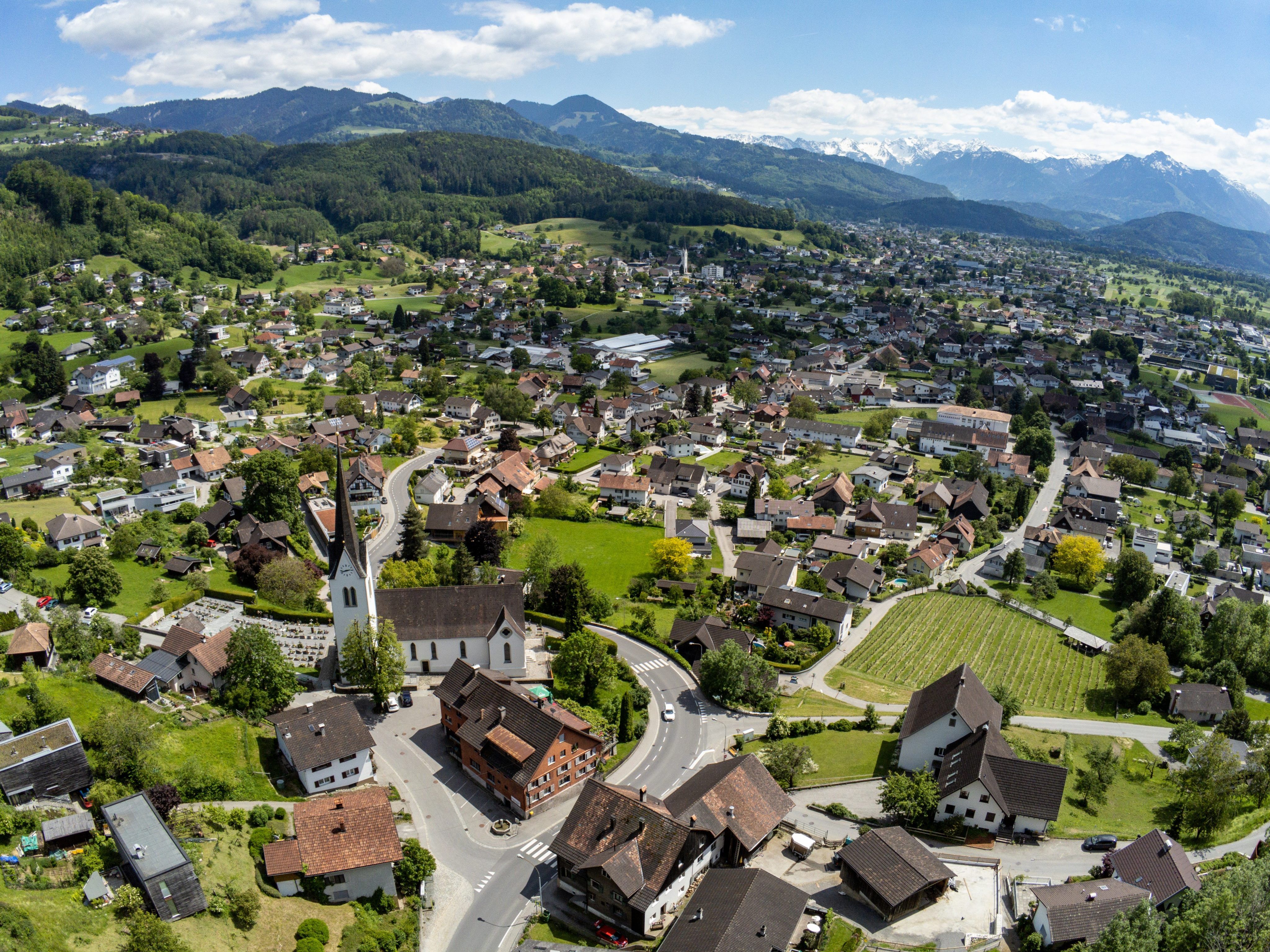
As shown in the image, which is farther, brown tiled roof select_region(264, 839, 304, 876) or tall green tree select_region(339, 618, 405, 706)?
tall green tree select_region(339, 618, 405, 706)

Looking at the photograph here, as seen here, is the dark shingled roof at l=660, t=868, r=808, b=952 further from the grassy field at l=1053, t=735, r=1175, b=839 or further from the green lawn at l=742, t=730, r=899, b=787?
the grassy field at l=1053, t=735, r=1175, b=839

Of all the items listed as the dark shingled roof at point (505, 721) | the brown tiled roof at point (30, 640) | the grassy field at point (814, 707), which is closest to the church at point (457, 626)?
the dark shingled roof at point (505, 721)

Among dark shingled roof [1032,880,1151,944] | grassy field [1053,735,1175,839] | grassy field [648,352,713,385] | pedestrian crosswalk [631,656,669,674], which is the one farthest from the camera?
grassy field [648,352,713,385]

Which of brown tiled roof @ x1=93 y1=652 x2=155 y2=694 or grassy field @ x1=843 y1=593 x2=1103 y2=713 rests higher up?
brown tiled roof @ x1=93 y1=652 x2=155 y2=694

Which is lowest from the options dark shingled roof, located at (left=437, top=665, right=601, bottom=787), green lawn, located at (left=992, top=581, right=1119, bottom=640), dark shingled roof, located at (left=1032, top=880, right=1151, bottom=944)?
green lawn, located at (left=992, top=581, right=1119, bottom=640)

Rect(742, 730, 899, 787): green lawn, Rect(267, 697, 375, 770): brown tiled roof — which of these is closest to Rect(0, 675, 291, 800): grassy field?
Rect(267, 697, 375, 770): brown tiled roof

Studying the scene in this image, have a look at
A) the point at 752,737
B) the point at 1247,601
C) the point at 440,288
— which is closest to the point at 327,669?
the point at 752,737

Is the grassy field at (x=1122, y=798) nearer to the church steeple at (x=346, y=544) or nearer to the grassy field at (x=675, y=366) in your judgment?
the church steeple at (x=346, y=544)
